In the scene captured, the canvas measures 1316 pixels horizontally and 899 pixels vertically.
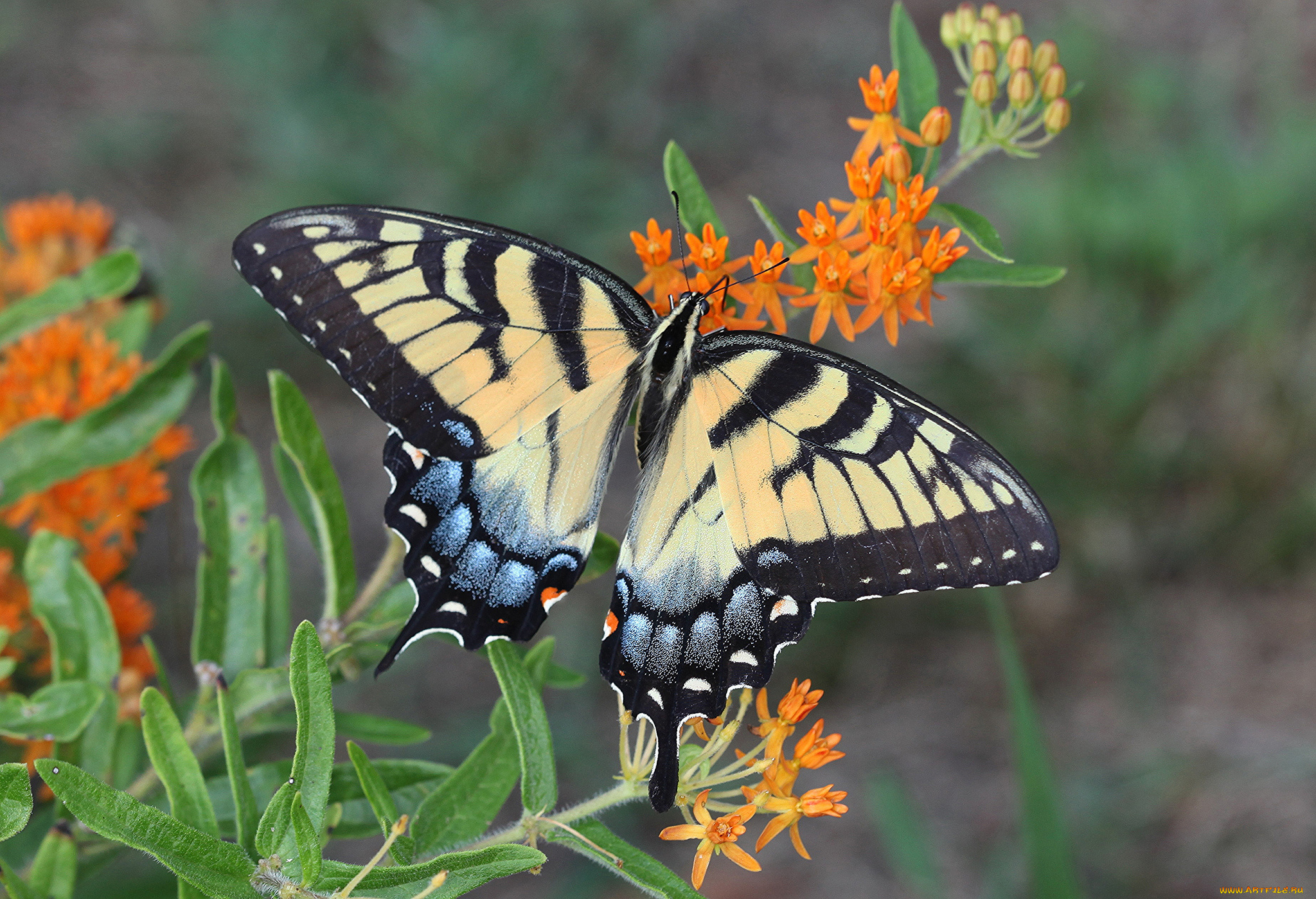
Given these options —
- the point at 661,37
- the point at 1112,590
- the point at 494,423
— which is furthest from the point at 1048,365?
the point at 494,423

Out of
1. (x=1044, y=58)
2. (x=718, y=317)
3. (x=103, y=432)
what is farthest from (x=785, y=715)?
(x=103, y=432)

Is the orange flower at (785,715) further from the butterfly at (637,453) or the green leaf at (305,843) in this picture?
the green leaf at (305,843)

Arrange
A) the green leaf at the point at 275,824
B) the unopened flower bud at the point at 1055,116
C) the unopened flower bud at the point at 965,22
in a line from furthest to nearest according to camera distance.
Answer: the unopened flower bud at the point at 965,22
the unopened flower bud at the point at 1055,116
the green leaf at the point at 275,824

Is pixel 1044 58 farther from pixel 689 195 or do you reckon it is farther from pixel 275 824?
pixel 275 824

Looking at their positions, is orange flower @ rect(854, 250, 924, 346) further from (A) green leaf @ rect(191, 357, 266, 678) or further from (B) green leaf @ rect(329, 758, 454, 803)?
(A) green leaf @ rect(191, 357, 266, 678)

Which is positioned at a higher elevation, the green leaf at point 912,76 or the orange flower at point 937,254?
the green leaf at point 912,76

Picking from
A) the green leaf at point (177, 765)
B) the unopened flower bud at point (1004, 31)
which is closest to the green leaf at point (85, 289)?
the green leaf at point (177, 765)
